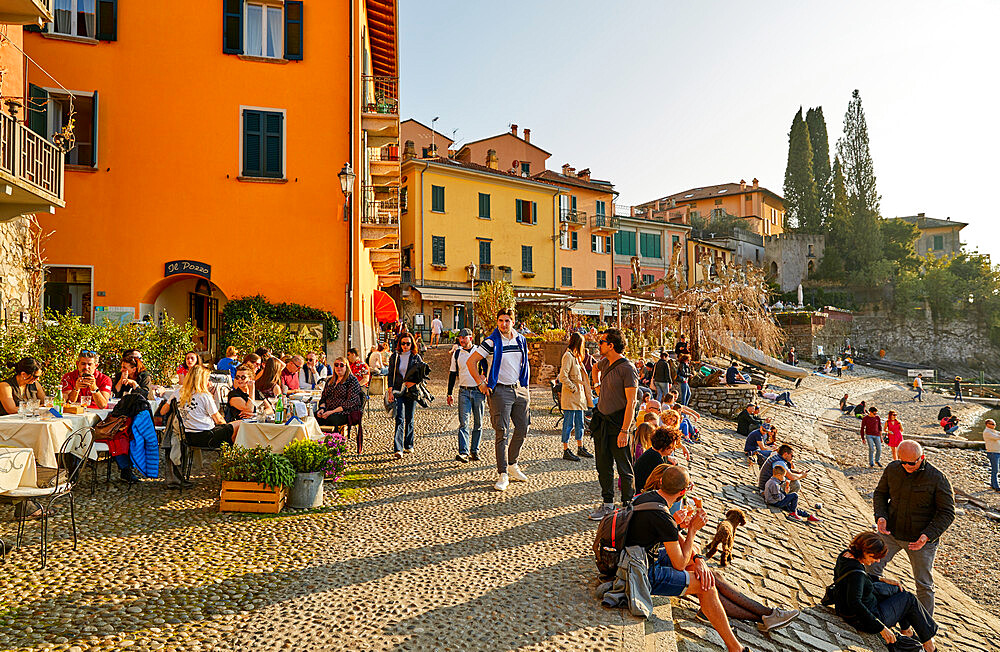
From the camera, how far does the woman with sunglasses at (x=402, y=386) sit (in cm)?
894

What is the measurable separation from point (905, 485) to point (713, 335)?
19.4 m

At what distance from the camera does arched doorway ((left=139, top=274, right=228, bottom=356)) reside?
679 inches

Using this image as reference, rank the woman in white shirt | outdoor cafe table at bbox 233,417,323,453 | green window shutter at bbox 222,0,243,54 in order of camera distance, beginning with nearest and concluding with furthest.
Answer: outdoor cafe table at bbox 233,417,323,453, the woman in white shirt, green window shutter at bbox 222,0,243,54

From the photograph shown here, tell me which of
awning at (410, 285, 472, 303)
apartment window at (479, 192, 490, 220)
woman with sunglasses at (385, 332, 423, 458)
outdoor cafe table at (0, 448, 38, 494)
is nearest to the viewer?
outdoor cafe table at (0, 448, 38, 494)

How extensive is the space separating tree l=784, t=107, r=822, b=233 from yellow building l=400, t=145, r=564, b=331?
3789cm

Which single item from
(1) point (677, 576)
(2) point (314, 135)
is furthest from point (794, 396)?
(1) point (677, 576)

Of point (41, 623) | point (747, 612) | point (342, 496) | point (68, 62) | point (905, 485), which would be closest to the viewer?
point (41, 623)

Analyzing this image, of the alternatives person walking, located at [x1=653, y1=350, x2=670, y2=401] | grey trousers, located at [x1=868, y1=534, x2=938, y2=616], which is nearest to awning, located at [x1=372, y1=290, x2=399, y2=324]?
person walking, located at [x1=653, y1=350, x2=670, y2=401]

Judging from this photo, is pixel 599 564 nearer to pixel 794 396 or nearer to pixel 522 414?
pixel 522 414

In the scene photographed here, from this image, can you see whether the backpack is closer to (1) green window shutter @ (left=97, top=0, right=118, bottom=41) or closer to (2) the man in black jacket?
(2) the man in black jacket

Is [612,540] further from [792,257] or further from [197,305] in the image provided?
[792,257]

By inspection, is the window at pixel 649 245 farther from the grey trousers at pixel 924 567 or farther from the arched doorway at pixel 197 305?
the grey trousers at pixel 924 567

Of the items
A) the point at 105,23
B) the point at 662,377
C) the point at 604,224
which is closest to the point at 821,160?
the point at 604,224

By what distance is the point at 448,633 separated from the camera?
4.19 meters
